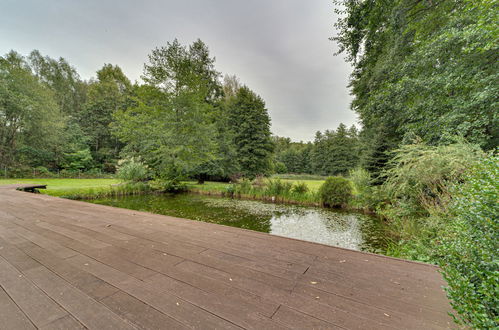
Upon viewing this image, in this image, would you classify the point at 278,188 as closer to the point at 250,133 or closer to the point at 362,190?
the point at 362,190

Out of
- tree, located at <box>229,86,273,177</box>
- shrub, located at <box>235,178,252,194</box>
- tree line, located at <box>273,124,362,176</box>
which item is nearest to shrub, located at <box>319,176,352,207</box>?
shrub, located at <box>235,178,252,194</box>

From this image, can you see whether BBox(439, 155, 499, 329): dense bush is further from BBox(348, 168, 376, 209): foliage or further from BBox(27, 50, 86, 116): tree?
BBox(27, 50, 86, 116): tree

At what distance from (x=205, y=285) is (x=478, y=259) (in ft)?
4.85

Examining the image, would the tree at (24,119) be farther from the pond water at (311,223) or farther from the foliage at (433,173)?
the foliage at (433,173)

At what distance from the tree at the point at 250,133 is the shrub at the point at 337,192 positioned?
8881 mm

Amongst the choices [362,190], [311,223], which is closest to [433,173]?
[311,223]

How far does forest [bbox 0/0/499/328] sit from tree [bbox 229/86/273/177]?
0.11m

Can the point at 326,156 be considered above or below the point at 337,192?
above

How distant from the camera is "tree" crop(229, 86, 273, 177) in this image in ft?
51.5

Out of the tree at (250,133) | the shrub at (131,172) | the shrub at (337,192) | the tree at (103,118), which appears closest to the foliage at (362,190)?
the shrub at (337,192)

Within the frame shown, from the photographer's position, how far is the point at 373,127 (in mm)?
8406

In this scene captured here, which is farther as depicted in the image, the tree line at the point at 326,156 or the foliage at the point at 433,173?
the tree line at the point at 326,156

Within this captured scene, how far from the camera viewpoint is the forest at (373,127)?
1.18 meters

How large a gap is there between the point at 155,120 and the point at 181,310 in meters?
11.3
